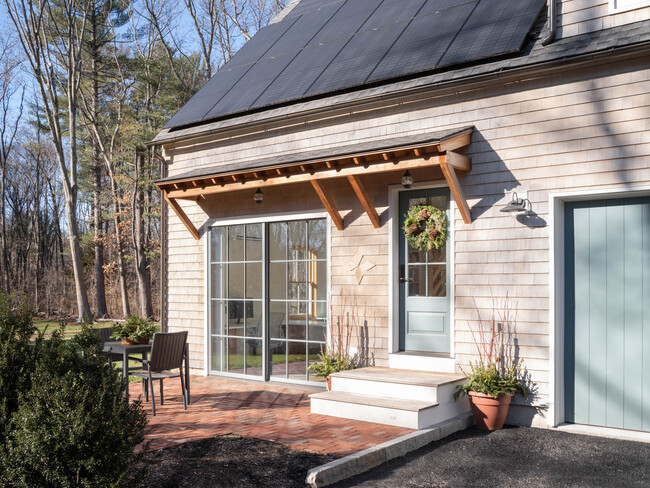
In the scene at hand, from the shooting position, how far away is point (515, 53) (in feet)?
19.4

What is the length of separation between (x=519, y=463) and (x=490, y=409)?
936 mm

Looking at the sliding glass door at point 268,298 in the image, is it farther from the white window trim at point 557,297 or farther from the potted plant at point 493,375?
the white window trim at point 557,297

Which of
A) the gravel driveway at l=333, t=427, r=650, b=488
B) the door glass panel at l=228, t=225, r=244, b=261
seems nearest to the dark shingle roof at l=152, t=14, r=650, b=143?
the door glass panel at l=228, t=225, r=244, b=261

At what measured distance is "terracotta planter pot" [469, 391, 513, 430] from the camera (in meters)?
5.51

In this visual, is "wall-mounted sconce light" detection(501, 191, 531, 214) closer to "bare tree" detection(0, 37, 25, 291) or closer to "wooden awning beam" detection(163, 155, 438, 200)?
"wooden awning beam" detection(163, 155, 438, 200)

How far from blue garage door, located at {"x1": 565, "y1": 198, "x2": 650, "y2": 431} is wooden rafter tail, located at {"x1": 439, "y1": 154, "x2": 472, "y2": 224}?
3.10 feet

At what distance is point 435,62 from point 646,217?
2665mm

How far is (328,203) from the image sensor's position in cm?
702

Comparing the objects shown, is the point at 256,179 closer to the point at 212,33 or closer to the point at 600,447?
the point at 600,447

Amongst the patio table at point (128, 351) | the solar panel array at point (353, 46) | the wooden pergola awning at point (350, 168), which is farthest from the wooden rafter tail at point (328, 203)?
the patio table at point (128, 351)

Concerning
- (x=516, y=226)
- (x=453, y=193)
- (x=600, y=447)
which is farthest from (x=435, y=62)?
(x=600, y=447)

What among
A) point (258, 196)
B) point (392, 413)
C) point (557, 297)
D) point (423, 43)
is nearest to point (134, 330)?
point (258, 196)

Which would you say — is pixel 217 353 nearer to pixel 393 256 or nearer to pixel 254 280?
pixel 254 280

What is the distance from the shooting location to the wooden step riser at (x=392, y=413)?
17.3 feet
